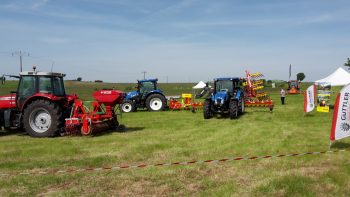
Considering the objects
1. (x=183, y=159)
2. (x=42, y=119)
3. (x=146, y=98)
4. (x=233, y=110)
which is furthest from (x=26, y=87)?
(x=146, y=98)

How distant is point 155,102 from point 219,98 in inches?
188

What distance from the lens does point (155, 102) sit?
1852 centimetres

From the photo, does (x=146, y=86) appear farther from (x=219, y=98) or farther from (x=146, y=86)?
(x=219, y=98)

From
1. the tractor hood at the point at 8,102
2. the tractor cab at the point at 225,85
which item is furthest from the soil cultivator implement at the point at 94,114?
the tractor cab at the point at 225,85

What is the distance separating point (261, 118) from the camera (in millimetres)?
14250

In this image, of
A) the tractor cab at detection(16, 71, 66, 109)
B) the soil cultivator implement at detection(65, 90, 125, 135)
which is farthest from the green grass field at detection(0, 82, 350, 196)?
the tractor cab at detection(16, 71, 66, 109)

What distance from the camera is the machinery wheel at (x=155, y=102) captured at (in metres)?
18.4

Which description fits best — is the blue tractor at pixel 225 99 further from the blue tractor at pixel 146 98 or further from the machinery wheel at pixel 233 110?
the blue tractor at pixel 146 98

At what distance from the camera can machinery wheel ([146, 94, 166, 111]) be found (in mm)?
18438

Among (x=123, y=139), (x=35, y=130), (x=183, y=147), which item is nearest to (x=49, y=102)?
(x=35, y=130)

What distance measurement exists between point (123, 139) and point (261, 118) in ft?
21.7

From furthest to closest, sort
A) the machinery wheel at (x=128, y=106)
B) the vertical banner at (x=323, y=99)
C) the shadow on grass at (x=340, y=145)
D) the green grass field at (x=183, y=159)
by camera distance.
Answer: the machinery wheel at (x=128, y=106) < the vertical banner at (x=323, y=99) < the shadow on grass at (x=340, y=145) < the green grass field at (x=183, y=159)

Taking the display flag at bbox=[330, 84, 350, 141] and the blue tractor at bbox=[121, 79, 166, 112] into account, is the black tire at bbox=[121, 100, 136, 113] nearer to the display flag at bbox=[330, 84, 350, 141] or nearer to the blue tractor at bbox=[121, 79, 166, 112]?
the blue tractor at bbox=[121, 79, 166, 112]

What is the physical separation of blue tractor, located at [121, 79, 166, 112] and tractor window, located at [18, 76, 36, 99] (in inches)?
325
